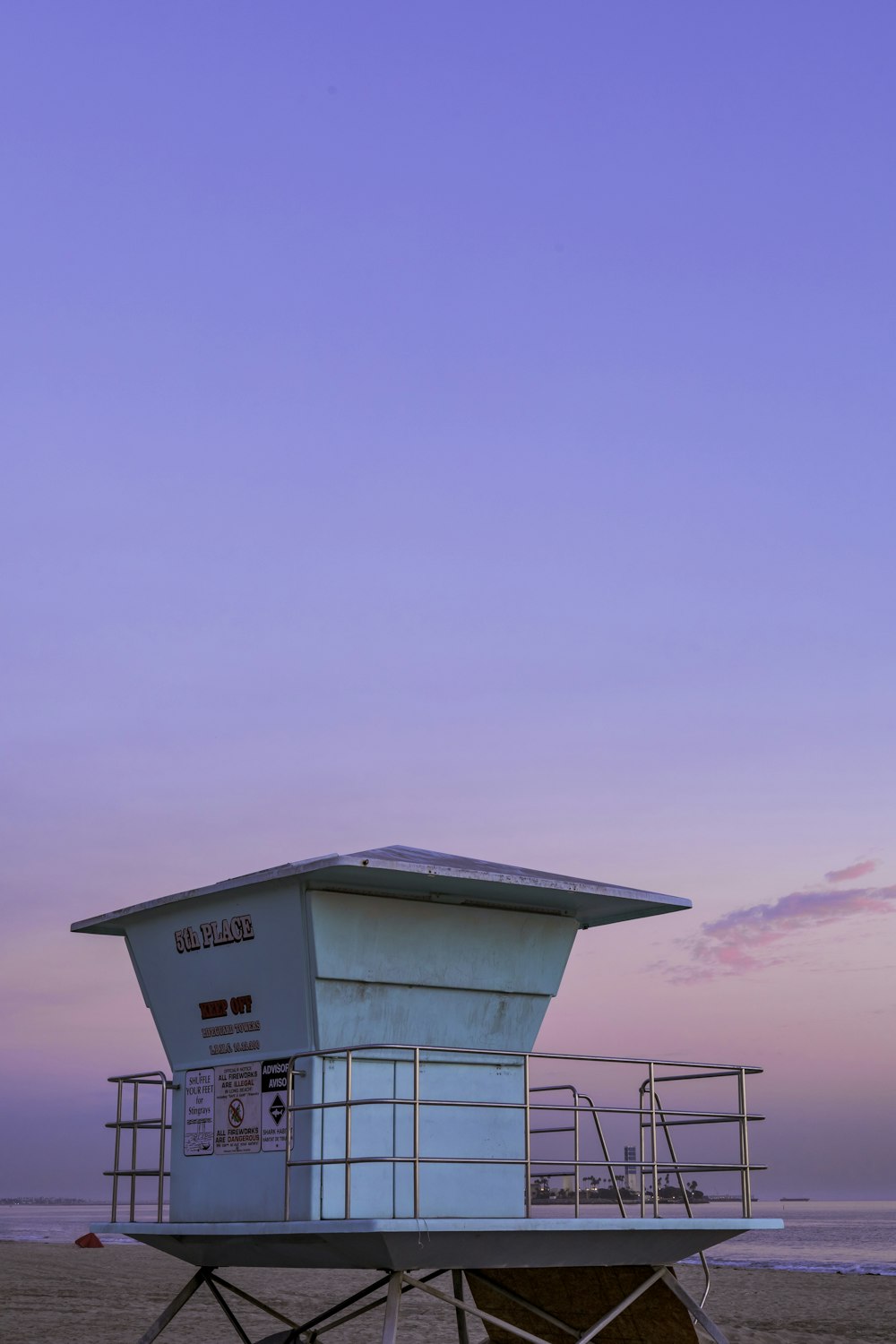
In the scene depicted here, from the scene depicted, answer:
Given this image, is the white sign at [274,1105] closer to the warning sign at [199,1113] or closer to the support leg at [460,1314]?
the warning sign at [199,1113]

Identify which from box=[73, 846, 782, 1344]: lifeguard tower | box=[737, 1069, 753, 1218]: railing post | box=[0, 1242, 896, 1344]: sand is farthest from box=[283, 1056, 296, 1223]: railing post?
box=[0, 1242, 896, 1344]: sand

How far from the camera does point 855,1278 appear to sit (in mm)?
48875

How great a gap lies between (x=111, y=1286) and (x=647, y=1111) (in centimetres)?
2845

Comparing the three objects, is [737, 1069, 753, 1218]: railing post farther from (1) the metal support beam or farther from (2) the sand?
(2) the sand

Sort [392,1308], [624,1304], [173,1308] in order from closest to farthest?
[392,1308], [624,1304], [173,1308]

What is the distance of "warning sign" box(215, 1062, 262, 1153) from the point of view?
12898mm

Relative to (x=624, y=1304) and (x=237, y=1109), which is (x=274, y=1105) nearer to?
(x=237, y=1109)

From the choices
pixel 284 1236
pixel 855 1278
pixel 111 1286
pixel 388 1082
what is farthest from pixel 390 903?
pixel 855 1278

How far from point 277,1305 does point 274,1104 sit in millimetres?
23297

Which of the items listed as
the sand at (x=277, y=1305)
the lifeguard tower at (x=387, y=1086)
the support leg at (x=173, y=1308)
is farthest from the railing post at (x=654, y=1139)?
the sand at (x=277, y=1305)

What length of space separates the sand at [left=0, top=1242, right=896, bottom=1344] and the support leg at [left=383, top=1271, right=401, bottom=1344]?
15585 millimetres

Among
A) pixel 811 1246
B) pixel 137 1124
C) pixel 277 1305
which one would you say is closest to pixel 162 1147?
pixel 137 1124

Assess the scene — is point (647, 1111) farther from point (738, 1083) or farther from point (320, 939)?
point (320, 939)

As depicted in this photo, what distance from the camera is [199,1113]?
538 inches
